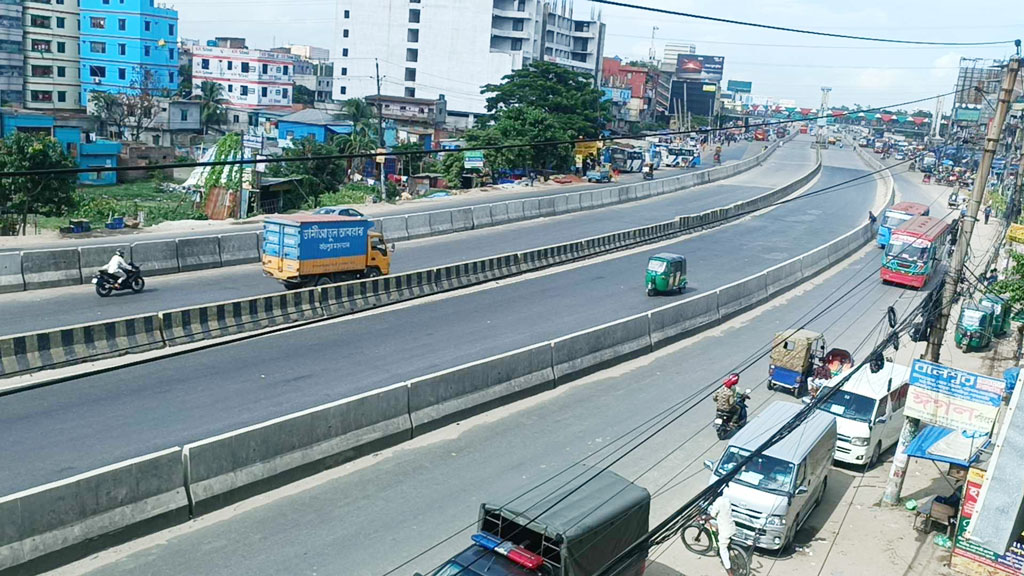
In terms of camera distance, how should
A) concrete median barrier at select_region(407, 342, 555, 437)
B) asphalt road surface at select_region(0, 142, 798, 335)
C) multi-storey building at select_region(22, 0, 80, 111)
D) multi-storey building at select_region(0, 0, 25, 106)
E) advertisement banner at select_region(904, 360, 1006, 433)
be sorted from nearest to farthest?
advertisement banner at select_region(904, 360, 1006, 433) → concrete median barrier at select_region(407, 342, 555, 437) → asphalt road surface at select_region(0, 142, 798, 335) → multi-storey building at select_region(0, 0, 25, 106) → multi-storey building at select_region(22, 0, 80, 111)

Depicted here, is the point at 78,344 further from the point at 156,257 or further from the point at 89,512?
the point at 156,257

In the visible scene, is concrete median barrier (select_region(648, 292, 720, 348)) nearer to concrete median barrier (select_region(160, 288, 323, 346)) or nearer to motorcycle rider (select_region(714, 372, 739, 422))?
motorcycle rider (select_region(714, 372, 739, 422))

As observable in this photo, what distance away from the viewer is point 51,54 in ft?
290

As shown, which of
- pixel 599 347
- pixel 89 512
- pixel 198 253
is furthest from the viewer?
pixel 198 253

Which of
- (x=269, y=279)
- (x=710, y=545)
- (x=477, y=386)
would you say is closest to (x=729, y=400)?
(x=710, y=545)

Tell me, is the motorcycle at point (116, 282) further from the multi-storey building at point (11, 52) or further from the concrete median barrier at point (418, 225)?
the multi-storey building at point (11, 52)

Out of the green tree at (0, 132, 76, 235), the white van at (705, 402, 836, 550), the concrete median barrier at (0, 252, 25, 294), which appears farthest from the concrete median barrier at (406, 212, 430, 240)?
the white van at (705, 402, 836, 550)

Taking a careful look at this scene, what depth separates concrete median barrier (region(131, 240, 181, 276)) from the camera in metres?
28.0

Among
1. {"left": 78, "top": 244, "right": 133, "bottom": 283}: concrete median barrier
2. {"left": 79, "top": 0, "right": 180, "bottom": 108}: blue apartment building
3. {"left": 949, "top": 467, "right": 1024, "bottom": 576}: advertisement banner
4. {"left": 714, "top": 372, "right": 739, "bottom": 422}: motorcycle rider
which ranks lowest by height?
{"left": 949, "top": 467, "right": 1024, "bottom": 576}: advertisement banner

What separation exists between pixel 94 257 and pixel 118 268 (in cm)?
238

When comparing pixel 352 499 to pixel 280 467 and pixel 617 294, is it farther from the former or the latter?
pixel 617 294

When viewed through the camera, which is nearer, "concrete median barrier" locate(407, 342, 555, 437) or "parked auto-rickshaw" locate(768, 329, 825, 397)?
"concrete median barrier" locate(407, 342, 555, 437)

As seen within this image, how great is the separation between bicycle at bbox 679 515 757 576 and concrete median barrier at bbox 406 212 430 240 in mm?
26014

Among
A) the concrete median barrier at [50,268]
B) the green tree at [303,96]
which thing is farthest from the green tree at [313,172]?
the green tree at [303,96]
